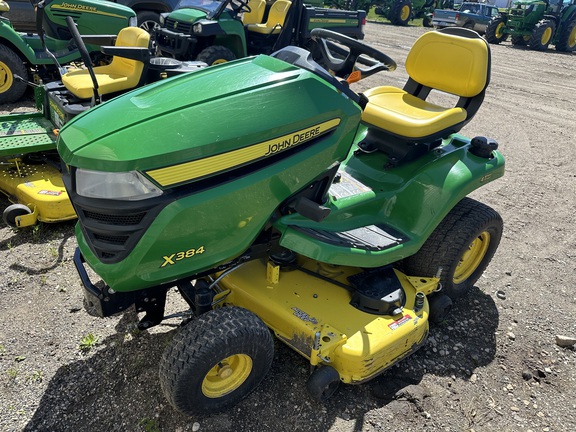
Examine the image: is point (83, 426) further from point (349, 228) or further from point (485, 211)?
point (485, 211)

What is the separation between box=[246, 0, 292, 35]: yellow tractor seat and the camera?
766cm

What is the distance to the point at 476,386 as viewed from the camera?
8.33 ft

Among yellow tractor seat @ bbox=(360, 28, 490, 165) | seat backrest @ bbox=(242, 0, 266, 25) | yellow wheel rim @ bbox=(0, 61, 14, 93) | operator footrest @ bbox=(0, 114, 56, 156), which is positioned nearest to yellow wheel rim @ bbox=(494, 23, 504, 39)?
seat backrest @ bbox=(242, 0, 266, 25)

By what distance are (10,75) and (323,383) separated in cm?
573

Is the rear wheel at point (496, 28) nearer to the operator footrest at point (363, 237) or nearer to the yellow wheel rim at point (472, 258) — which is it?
the yellow wheel rim at point (472, 258)

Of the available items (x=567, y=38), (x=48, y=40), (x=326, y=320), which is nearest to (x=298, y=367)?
(x=326, y=320)

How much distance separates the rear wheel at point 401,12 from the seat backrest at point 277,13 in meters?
13.1

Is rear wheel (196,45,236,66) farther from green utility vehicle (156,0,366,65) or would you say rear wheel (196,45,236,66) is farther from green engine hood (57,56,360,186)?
green engine hood (57,56,360,186)

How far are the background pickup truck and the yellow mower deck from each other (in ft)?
56.1

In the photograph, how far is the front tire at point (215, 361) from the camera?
196cm

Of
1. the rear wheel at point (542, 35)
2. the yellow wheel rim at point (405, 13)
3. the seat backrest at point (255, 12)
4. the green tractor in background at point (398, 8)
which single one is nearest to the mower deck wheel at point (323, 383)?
the seat backrest at point (255, 12)

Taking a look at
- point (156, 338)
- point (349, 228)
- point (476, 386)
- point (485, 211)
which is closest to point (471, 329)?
point (476, 386)

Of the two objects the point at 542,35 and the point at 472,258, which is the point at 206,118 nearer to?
the point at 472,258

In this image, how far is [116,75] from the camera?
15.5ft
